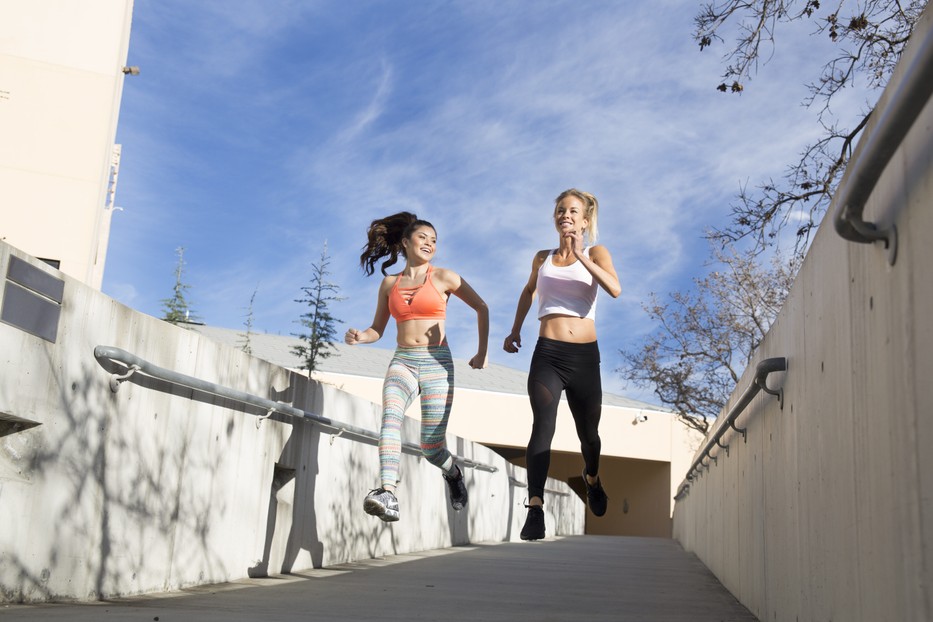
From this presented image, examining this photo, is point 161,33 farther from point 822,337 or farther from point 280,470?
point 822,337

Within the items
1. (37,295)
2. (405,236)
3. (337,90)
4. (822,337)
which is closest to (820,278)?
(822,337)

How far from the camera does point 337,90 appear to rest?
2253 centimetres

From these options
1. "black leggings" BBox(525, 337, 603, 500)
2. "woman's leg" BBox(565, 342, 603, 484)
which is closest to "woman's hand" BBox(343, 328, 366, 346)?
"black leggings" BBox(525, 337, 603, 500)

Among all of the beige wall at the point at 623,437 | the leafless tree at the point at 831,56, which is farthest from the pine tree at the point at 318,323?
the leafless tree at the point at 831,56

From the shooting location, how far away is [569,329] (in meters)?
5.70

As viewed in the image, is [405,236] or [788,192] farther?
[788,192]

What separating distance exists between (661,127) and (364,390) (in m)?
16.6

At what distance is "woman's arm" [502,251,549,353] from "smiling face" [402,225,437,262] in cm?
79

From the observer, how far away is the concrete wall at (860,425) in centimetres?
179

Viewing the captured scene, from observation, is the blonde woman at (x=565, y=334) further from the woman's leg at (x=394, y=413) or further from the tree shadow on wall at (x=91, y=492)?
the tree shadow on wall at (x=91, y=492)

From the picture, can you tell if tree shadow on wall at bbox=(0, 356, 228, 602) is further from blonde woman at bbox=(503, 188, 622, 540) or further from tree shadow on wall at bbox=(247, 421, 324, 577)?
blonde woman at bbox=(503, 188, 622, 540)

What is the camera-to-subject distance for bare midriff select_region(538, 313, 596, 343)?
570 cm

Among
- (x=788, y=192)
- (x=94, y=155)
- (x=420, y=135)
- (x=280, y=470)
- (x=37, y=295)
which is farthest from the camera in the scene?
(x=420, y=135)

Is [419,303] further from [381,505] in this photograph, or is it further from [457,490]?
[457,490]
